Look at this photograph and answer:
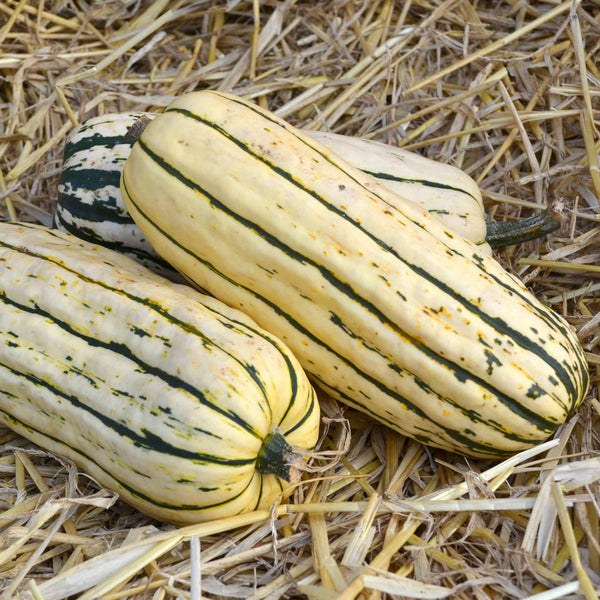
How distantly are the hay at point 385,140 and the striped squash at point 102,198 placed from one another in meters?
0.53

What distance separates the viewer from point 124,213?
292 cm

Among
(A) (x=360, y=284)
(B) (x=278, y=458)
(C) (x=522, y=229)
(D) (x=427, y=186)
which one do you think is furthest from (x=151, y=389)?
(C) (x=522, y=229)

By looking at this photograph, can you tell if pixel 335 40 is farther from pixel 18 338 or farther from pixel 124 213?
pixel 18 338

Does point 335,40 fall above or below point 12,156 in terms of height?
above

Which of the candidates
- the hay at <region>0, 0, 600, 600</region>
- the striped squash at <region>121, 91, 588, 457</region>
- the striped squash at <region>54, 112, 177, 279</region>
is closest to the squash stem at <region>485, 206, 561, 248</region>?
the hay at <region>0, 0, 600, 600</region>

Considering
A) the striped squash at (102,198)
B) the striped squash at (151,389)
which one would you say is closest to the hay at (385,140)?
the striped squash at (151,389)

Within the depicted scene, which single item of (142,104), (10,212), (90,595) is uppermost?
(142,104)

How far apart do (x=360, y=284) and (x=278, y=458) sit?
56 cm

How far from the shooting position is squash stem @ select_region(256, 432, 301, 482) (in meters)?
2.17

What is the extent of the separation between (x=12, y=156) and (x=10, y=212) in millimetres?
383

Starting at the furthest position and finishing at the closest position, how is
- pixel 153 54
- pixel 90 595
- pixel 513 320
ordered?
1. pixel 153 54
2. pixel 513 320
3. pixel 90 595

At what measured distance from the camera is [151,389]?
2.17 m

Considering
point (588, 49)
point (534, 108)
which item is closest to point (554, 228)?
point (534, 108)

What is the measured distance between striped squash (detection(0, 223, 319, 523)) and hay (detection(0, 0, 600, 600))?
118 millimetres
